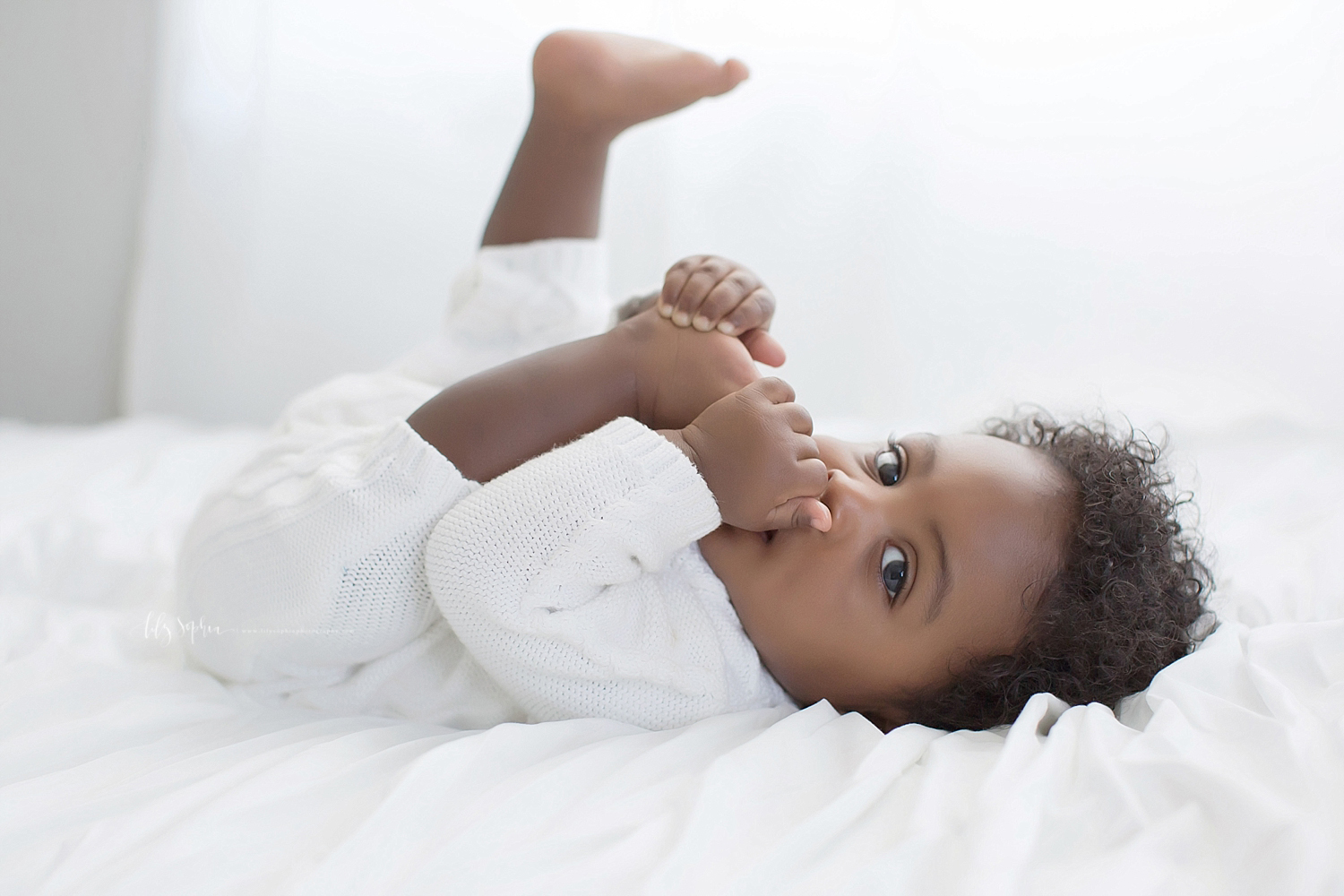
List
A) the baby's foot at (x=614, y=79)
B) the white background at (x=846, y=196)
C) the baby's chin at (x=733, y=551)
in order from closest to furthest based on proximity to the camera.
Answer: the baby's chin at (x=733, y=551) → the baby's foot at (x=614, y=79) → the white background at (x=846, y=196)

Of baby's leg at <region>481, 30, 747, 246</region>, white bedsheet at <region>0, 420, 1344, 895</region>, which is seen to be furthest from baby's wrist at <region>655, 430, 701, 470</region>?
baby's leg at <region>481, 30, 747, 246</region>

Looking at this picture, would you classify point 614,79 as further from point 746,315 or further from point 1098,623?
point 1098,623

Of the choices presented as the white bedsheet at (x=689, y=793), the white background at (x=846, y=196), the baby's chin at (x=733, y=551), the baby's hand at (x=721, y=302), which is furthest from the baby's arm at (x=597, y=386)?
the white background at (x=846, y=196)

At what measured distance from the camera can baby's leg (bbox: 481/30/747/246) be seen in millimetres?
1068

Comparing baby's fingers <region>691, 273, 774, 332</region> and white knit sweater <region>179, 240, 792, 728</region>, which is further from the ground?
baby's fingers <region>691, 273, 774, 332</region>

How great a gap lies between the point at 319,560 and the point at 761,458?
1.24ft

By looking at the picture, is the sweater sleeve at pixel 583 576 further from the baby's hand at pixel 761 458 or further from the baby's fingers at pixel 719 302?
the baby's fingers at pixel 719 302

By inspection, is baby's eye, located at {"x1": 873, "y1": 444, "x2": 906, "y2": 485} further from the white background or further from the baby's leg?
the white background

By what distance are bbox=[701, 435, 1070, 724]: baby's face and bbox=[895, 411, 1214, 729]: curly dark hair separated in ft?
0.06

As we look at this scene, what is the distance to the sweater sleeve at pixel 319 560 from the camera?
80 centimetres

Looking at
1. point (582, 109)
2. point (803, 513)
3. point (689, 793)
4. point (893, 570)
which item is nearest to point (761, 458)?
point (803, 513)

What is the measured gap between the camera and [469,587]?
0.77 metres

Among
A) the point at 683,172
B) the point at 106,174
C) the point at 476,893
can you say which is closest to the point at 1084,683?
the point at 476,893

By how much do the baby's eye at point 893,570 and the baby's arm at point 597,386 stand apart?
20 centimetres
